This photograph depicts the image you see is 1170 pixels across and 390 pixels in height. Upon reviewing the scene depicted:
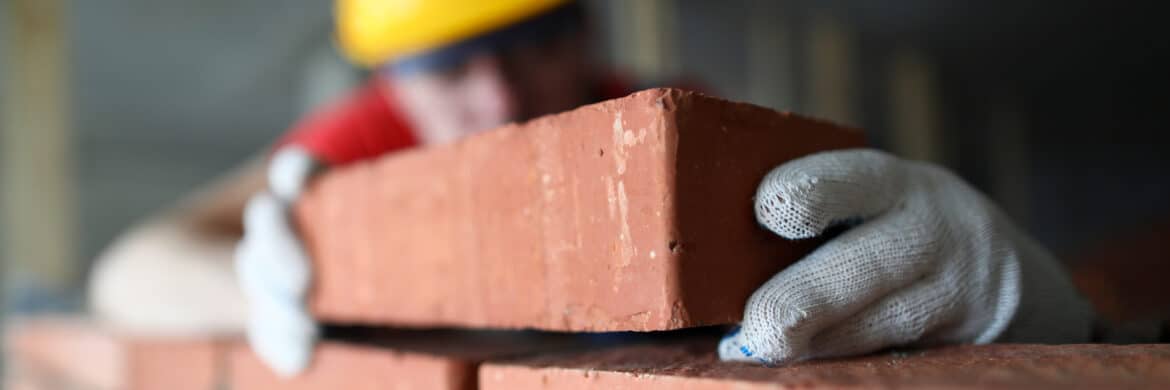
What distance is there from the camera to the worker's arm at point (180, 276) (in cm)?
190


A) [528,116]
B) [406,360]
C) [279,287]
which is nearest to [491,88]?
[528,116]

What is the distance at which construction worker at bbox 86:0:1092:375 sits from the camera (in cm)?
82

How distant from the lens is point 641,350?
0.98m

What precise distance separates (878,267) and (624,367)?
0.91 ft

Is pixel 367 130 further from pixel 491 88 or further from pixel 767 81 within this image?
pixel 767 81

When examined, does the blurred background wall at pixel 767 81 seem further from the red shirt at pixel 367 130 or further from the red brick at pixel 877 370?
the red brick at pixel 877 370

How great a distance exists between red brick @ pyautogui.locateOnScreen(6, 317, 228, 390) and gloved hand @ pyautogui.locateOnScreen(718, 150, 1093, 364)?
4.35 ft

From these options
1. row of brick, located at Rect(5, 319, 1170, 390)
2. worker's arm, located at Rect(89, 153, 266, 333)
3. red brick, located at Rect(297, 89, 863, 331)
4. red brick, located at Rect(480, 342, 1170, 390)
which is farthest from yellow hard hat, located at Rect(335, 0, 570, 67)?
red brick, located at Rect(480, 342, 1170, 390)

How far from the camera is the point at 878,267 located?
827 mm

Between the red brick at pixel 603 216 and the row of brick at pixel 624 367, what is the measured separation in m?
0.05

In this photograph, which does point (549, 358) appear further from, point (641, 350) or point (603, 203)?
Result: point (603, 203)

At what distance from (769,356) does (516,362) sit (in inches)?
12.1

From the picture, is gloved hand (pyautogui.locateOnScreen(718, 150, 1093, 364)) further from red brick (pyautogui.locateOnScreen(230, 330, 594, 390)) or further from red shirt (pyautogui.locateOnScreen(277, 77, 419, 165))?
red shirt (pyautogui.locateOnScreen(277, 77, 419, 165))

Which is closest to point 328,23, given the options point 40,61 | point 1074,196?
point 40,61
